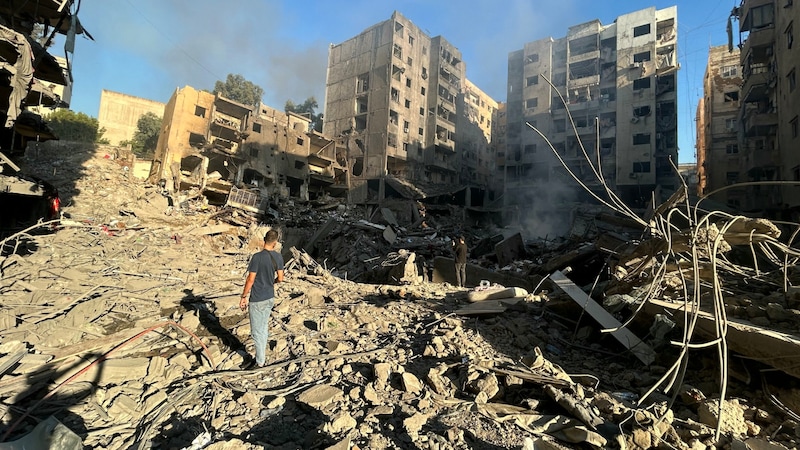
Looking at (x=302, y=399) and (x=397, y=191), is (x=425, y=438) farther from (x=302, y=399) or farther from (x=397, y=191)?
(x=397, y=191)

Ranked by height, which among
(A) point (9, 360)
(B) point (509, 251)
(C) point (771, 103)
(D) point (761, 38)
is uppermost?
(D) point (761, 38)

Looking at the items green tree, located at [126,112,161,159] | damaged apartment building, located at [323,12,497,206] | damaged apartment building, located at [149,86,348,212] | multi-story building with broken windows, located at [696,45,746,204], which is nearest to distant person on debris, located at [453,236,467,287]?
damaged apartment building, located at [149,86,348,212]

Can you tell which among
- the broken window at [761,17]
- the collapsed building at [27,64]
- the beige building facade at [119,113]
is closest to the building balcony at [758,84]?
the broken window at [761,17]

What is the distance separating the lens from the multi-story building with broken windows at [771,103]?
1788 cm

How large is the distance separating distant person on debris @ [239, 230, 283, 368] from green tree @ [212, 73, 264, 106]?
39.1 m

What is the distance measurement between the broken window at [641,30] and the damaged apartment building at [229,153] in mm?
34099

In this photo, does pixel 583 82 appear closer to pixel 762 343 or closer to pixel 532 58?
pixel 532 58

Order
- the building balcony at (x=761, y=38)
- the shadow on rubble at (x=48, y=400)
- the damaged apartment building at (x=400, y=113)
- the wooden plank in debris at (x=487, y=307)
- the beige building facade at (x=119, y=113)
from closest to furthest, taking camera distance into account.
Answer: the shadow on rubble at (x=48, y=400), the wooden plank in debris at (x=487, y=307), the building balcony at (x=761, y=38), the damaged apartment building at (x=400, y=113), the beige building facade at (x=119, y=113)

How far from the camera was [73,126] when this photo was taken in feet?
101

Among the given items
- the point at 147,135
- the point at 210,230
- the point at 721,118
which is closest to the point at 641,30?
the point at 721,118

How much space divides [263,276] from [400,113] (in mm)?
35860

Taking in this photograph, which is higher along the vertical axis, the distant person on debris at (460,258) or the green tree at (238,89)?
the green tree at (238,89)

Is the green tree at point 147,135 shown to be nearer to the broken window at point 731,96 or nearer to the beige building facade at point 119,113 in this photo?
the beige building facade at point 119,113

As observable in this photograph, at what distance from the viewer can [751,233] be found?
312 centimetres
